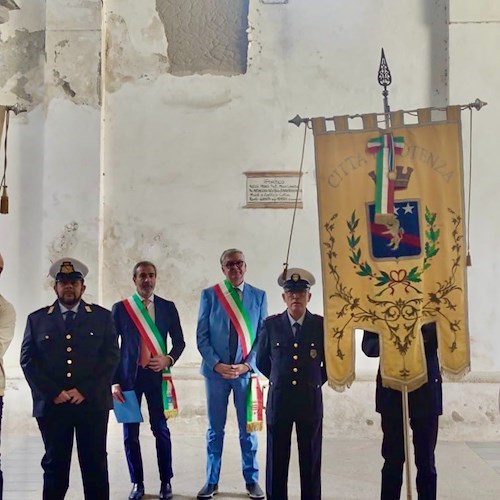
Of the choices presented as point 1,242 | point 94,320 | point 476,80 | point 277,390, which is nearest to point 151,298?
point 94,320

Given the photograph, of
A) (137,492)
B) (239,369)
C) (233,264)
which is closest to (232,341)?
(239,369)

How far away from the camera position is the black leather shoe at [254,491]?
3713 mm

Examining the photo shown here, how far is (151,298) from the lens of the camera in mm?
3912

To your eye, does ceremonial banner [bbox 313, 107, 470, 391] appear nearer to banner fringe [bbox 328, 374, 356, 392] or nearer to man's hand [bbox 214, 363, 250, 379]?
banner fringe [bbox 328, 374, 356, 392]

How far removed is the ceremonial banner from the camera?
3215 millimetres

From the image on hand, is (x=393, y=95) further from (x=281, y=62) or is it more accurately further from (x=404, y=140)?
(x=404, y=140)

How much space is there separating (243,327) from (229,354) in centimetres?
18

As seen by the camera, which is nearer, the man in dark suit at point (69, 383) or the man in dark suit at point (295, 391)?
the man in dark suit at point (69, 383)

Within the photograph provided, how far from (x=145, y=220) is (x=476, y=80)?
9.36 ft

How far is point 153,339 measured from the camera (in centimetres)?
378

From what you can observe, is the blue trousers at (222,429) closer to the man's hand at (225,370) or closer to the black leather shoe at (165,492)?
the man's hand at (225,370)

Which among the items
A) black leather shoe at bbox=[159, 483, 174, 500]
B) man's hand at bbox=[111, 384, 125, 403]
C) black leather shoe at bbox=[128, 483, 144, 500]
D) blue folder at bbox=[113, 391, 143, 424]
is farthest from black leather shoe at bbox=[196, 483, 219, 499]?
man's hand at bbox=[111, 384, 125, 403]

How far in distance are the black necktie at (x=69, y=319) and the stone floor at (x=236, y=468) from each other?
115 centimetres

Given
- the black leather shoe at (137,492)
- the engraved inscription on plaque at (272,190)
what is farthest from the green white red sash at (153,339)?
the engraved inscription on plaque at (272,190)
